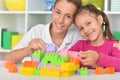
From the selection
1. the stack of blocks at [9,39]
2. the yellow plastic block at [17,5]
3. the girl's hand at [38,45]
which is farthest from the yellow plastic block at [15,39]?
the girl's hand at [38,45]

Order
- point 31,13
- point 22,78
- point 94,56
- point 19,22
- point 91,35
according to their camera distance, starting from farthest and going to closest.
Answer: point 19,22 < point 31,13 < point 91,35 < point 94,56 < point 22,78

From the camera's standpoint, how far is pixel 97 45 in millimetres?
1486

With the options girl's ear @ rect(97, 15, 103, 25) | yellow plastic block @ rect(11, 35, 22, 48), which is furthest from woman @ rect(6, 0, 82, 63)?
yellow plastic block @ rect(11, 35, 22, 48)

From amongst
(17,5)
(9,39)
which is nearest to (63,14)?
(17,5)

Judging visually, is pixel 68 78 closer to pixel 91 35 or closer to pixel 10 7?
pixel 91 35

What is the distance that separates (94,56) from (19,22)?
1917mm

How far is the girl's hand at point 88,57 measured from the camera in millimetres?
1036

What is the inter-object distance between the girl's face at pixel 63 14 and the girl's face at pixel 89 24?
6cm

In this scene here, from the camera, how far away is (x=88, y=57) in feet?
3.42

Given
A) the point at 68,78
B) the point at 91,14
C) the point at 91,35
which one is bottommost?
the point at 68,78

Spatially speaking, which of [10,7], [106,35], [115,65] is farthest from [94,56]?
[10,7]

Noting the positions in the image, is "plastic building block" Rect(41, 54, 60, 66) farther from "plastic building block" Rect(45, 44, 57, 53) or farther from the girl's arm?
the girl's arm

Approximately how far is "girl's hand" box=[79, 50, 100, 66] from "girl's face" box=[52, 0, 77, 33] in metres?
0.47

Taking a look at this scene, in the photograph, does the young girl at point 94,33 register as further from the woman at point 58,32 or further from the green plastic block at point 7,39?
the green plastic block at point 7,39
